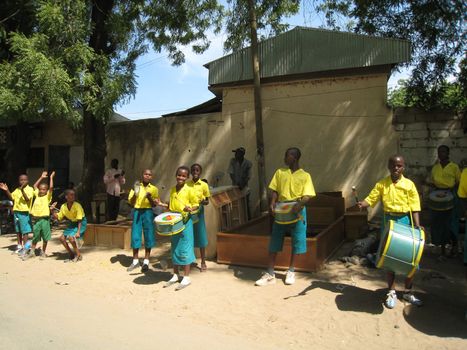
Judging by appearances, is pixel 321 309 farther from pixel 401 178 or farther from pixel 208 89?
pixel 208 89

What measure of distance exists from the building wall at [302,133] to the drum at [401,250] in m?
5.56

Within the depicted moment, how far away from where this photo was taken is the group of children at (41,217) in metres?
7.58

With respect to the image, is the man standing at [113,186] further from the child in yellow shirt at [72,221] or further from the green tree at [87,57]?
the child in yellow shirt at [72,221]

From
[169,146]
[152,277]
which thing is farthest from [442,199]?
[169,146]

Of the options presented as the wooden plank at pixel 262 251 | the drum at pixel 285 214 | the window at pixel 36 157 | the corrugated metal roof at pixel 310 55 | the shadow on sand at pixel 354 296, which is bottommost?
the shadow on sand at pixel 354 296

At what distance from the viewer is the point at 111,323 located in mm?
4668

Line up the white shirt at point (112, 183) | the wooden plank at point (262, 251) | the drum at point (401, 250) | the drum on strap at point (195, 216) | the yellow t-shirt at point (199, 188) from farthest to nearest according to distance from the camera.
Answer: the white shirt at point (112, 183) → the yellow t-shirt at point (199, 188) → the wooden plank at point (262, 251) → the drum on strap at point (195, 216) → the drum at point (401, 250)

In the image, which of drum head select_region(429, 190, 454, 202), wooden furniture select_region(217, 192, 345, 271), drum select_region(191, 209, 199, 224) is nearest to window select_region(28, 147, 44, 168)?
wooden furniture select_region(217, 192, 345, 271)

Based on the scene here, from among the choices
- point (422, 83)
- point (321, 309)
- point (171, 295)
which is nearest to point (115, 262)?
point (171, 295)

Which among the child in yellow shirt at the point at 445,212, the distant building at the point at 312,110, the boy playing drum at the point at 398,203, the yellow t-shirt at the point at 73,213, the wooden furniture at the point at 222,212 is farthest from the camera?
the distant building at the point at 312,110

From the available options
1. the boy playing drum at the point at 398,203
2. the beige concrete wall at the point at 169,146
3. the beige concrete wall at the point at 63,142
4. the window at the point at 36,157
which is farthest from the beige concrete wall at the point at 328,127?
the window at the point at 36,157

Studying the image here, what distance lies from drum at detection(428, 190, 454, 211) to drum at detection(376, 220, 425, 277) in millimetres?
2390

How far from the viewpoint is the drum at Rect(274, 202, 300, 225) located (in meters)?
5.65

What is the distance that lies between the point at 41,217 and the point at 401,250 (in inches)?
250
